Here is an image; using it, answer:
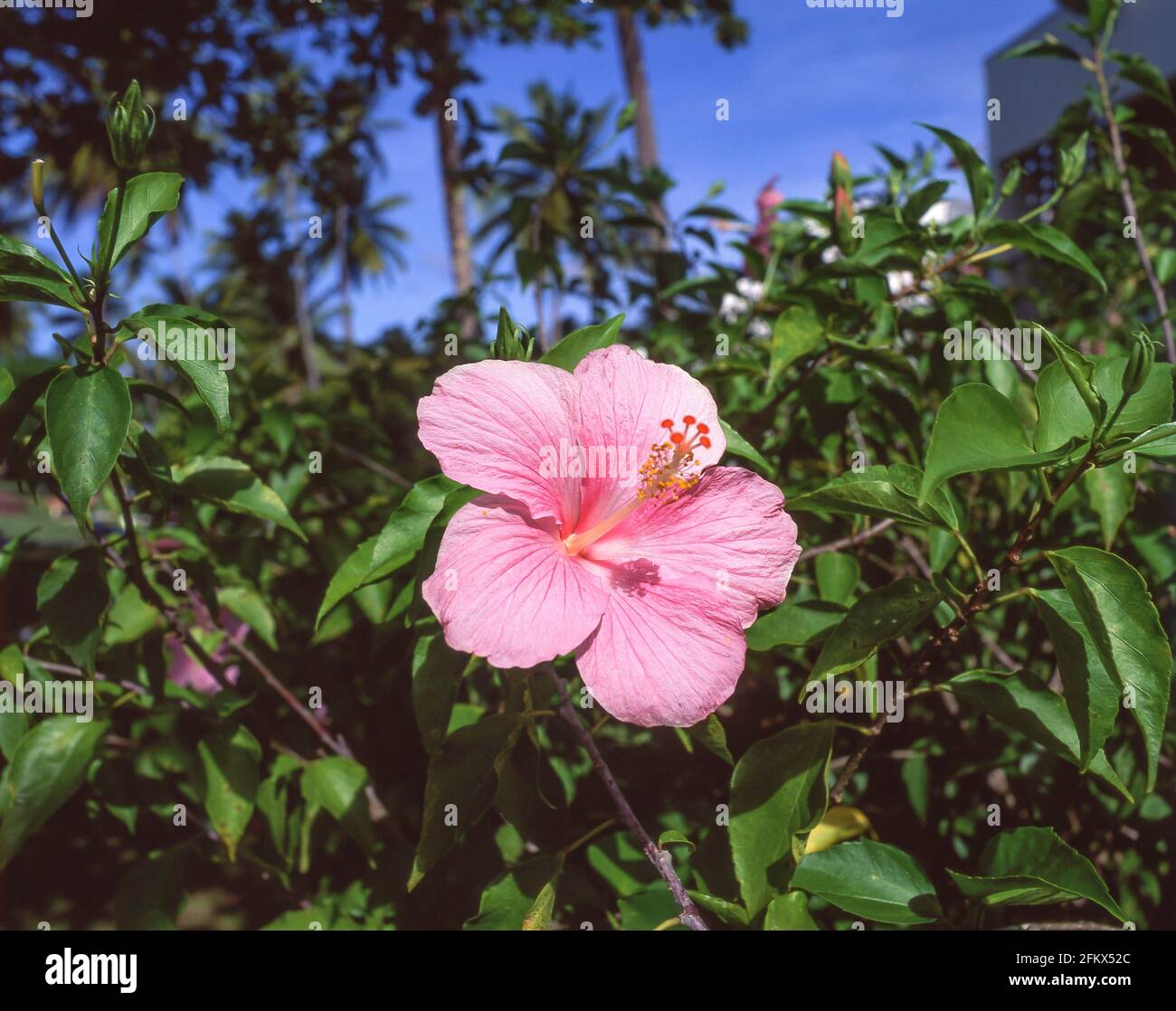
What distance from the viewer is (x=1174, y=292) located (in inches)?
121

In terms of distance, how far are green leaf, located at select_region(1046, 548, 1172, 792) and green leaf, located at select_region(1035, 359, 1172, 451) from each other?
174mm

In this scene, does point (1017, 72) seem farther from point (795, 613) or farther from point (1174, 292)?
point (795, 613)

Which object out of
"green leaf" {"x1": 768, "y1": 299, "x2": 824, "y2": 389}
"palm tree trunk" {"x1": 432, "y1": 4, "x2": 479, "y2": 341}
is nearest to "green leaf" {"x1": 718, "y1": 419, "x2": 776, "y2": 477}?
"green leaf" {"x1": 768, "y1": 299, "x2": 824, "y2": 389}

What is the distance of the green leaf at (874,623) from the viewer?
1062mm

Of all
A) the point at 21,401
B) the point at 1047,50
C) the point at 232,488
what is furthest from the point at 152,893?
the point at 1047,50

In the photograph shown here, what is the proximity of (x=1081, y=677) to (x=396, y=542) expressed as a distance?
0.83 metres

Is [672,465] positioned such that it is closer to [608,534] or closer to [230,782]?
[608,534]

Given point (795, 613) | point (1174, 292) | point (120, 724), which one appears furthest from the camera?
point (1174, 292)

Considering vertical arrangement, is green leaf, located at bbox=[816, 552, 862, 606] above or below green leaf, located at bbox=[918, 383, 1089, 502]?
below

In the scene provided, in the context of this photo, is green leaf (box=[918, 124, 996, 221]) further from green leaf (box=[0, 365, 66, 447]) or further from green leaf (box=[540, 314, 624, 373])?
green leaf (box=[0, 365, 66, 447])

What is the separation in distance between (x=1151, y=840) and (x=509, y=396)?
68.9 inches

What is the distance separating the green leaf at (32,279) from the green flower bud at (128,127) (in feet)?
0.50

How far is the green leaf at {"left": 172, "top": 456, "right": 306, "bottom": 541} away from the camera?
1.36 metres
